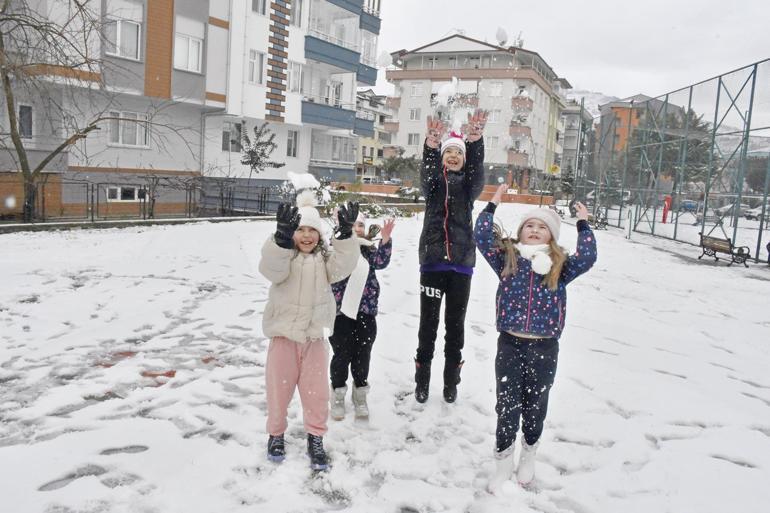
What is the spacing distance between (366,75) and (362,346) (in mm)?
27791

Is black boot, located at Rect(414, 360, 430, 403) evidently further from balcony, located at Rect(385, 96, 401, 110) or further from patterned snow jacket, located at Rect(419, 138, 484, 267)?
balcony, located at Rect(385, 96, 401, 110)

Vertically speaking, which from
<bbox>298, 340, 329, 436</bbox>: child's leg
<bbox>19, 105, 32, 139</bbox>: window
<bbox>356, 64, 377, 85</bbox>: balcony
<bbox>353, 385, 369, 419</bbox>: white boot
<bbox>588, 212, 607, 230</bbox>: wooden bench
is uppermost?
<bbox>356, 64, 377, 85</bbox>: balcony

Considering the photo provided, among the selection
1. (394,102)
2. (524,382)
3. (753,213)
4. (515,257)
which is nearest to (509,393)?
(524,382)

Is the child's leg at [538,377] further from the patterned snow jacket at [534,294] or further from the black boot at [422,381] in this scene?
the black boot at [422,381]

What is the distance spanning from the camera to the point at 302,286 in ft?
10.6

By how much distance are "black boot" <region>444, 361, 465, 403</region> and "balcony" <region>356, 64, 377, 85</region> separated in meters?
26.5

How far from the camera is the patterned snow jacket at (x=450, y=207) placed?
386 cm

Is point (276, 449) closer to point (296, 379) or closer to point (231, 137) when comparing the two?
point (296, 379)

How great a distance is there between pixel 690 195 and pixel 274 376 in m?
16.5

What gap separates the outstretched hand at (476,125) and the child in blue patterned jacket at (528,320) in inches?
30.9

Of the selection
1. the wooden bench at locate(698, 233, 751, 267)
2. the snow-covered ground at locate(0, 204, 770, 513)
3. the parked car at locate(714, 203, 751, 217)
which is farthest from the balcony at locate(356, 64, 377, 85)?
the snow-covered ground at locate(0, 204, 770, 513)

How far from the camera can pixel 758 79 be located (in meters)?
13.4

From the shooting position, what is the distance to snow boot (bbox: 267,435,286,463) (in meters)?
3.21

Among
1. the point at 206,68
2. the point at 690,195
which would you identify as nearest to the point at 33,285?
the point at 206,68
